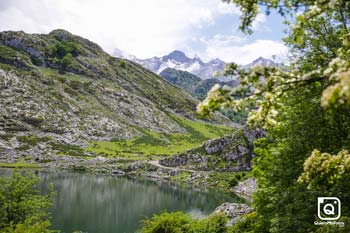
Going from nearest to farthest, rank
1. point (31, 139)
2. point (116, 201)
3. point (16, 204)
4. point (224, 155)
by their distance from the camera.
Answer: point (16, 204), point (116, 201), point (224, 155), point (31, 139)

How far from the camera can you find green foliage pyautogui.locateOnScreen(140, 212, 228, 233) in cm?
3938

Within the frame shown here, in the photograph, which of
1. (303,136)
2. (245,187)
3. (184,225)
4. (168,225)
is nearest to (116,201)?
(245,187)

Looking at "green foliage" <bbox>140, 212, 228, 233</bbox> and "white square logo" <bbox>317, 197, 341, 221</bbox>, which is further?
"green foliage" <bbox>140, 212, 228, 233</bbox>

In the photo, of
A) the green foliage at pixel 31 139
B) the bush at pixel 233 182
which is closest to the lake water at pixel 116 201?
the bush at pixel 233 182

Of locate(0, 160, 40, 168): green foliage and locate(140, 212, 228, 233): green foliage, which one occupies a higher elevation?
locate(0, 160, 40, 168): green foliage

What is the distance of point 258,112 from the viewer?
28.3 ft

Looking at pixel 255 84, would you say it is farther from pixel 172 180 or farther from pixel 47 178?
pixel 172 180

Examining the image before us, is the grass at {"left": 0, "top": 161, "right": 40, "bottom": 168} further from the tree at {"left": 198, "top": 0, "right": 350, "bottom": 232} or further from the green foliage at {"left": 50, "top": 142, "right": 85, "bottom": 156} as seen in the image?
the tree at {"left": 198, "top": 0, "right": 350, "bottom": 232}

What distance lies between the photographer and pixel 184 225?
135 ft

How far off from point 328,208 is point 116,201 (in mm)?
76061

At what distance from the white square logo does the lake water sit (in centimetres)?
4121

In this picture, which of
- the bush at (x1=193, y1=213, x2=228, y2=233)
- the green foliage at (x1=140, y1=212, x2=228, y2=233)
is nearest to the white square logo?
the green foliage at (x1=140, y1=212, x2=228, y2=233)

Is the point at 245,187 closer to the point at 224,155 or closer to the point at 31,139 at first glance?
the point at 224,155

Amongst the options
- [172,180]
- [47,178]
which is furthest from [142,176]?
[47,178]
